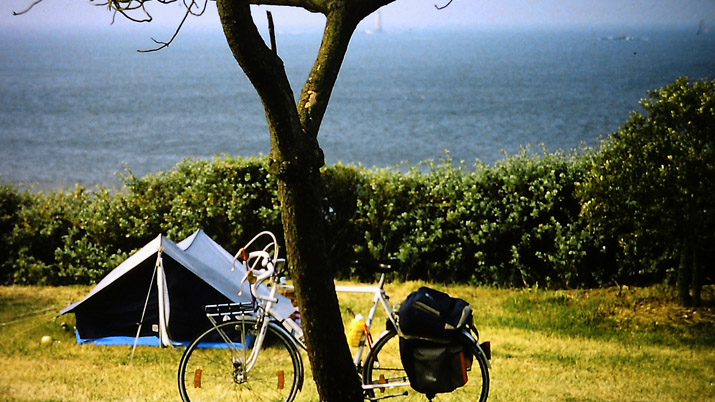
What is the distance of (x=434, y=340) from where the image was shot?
4.62 m

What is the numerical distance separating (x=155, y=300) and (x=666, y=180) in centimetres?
479

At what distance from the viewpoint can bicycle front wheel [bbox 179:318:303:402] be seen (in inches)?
205

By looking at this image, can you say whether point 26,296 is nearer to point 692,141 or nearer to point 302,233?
point 302,233

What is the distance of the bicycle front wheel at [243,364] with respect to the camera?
Answer: 5195mm

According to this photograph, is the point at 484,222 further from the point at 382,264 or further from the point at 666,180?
the point at 382,264

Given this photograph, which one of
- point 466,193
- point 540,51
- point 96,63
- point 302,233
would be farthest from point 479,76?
point 302,233

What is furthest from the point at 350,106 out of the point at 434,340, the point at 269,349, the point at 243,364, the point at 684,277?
the point at 434,340

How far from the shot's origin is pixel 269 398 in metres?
5.61

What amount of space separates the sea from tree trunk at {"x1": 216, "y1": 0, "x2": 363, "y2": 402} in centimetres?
2301

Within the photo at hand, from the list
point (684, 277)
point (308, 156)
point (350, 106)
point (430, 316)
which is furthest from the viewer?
point (350, 106)

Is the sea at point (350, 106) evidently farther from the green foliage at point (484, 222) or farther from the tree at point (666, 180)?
the tree at point (666, 180)

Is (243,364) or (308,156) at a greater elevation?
(308,156)

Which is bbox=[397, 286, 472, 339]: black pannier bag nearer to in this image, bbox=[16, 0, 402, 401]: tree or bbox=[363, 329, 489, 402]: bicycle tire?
bbox=[363, 329, 489, 402]: bicycle tire

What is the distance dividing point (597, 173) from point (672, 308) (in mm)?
1606
